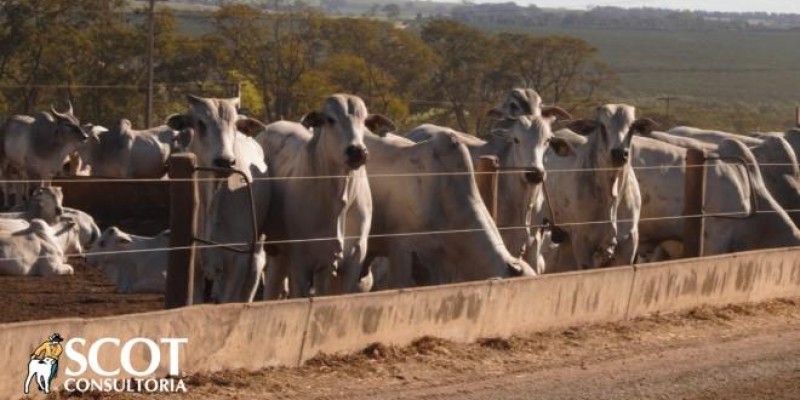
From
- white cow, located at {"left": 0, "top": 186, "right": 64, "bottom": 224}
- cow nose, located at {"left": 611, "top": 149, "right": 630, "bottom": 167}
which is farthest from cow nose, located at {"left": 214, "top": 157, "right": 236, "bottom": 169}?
white cow, located at {"left": 0, "top": 186, "right": 64, "bottom": 224}

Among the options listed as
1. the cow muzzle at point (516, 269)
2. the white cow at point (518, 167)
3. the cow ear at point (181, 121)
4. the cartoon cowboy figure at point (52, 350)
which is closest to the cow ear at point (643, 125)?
the white cow at point (518, 167)

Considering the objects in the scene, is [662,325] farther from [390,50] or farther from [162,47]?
[390,50]

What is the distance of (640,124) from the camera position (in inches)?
719

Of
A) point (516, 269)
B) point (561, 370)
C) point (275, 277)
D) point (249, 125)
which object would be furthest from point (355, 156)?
point (561, 370)

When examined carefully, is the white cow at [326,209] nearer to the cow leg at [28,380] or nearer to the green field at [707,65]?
the cow leg at [28,380]

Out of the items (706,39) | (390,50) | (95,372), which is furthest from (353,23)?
(706,39)

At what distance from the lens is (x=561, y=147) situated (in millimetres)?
17844

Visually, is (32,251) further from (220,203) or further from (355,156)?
(355,156)

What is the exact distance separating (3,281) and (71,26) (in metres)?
31.2

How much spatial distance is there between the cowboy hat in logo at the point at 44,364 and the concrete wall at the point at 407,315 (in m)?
0.05

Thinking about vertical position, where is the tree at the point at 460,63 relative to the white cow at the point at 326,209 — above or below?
below

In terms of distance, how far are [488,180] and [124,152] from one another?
17.1m

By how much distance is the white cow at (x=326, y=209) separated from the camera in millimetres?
15125

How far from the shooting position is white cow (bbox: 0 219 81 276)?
1944 cm
